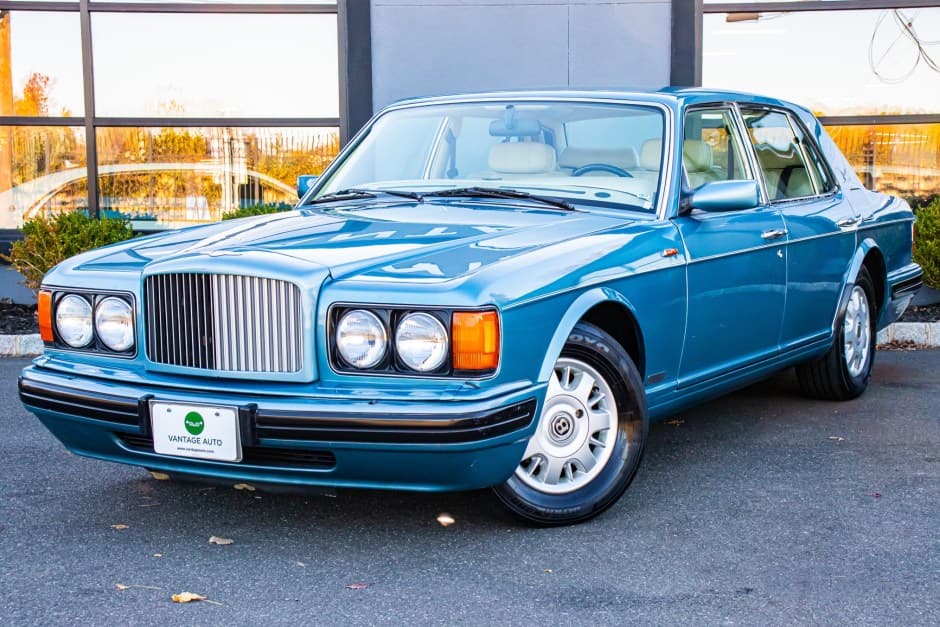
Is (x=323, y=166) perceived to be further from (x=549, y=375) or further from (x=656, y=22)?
(x=549, y=375)

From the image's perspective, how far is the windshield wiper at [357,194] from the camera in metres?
4.85

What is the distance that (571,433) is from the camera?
4.04 meters

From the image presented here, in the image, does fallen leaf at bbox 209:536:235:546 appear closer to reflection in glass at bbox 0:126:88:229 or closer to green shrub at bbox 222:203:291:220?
green shrub at bbox 222:203:291:220

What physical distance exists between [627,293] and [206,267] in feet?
4.72

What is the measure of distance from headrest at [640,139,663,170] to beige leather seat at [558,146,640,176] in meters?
0.03

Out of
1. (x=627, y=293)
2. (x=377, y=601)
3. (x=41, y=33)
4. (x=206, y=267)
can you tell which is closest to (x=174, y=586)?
(x=377, y=601)

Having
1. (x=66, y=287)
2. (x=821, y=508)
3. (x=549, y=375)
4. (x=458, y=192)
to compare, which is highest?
(x=458, y=192)

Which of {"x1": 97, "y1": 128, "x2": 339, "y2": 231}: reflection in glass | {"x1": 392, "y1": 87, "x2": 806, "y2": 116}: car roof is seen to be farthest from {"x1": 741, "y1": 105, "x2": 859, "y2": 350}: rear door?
{"x1": 97, "y1": 128, "x2": 339, "y2": 231}: reflection in glass

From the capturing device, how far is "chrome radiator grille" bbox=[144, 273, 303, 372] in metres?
3.64

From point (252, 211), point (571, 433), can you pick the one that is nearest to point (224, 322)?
point (571, 433)

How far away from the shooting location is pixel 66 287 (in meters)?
4.08

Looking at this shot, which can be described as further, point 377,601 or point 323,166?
point 323,166

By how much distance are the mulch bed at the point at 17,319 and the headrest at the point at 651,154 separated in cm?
529

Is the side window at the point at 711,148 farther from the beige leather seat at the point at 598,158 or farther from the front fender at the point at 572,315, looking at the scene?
the front fender at the point at 572,315
